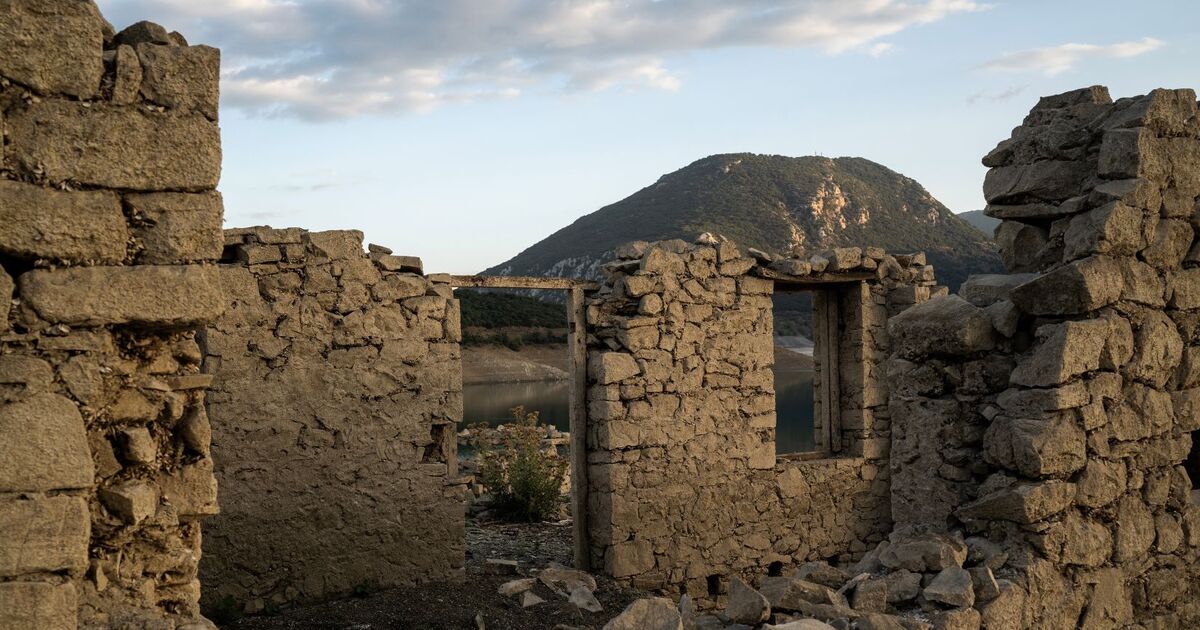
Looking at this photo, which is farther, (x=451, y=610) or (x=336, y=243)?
(x=336, y=243)

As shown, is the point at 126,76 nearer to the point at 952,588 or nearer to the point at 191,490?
the point at 191,490

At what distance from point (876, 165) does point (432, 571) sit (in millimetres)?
49399

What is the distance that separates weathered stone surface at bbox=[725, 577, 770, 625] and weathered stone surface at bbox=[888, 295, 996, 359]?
153 cm

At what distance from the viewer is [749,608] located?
3842 millimetres

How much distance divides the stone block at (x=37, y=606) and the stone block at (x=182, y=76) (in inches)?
51.2

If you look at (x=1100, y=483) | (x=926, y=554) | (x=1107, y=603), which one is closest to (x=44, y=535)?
(x=926, y=554)

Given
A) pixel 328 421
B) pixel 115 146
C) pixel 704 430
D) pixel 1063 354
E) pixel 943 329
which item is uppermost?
pixel 115 146

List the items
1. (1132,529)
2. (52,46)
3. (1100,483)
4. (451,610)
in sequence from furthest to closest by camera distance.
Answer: (451,610), (1132,529), (1100,483), (52,46)

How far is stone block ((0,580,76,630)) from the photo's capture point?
8.14ft

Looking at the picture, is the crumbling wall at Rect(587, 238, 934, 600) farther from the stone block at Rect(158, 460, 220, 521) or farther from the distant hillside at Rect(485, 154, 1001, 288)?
the distant hillside at Rect(485, 154, 1001, 288)

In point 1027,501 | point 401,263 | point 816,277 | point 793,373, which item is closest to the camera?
point 1027,501

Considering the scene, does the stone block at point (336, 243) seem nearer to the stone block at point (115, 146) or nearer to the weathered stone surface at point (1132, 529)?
the stone block at point (115, 146)

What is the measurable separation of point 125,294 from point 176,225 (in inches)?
9.3

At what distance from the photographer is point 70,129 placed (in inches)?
105
